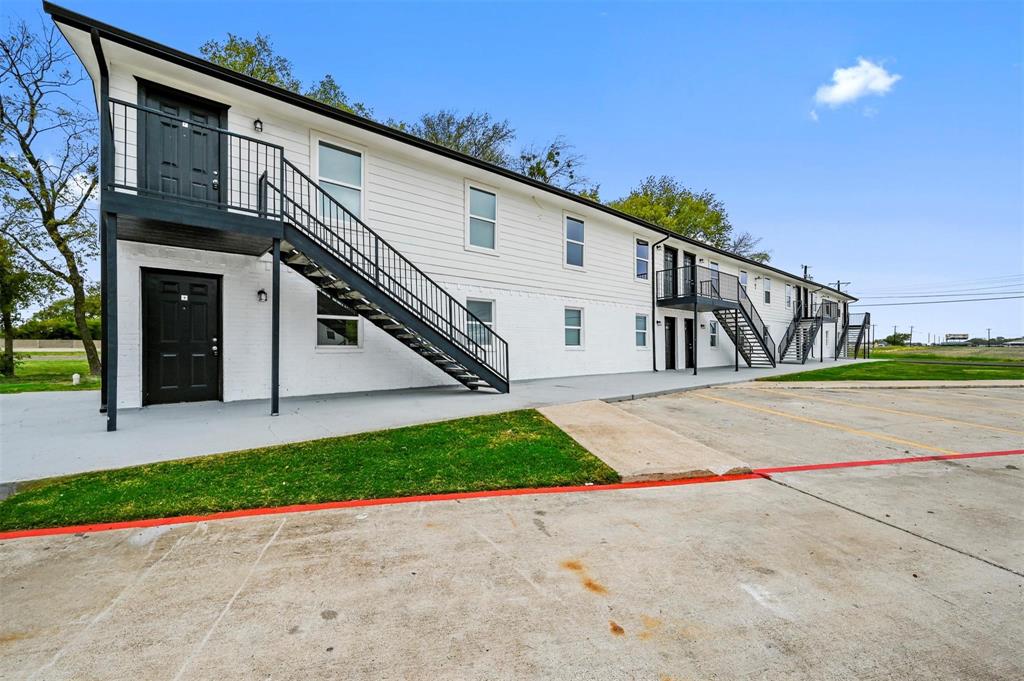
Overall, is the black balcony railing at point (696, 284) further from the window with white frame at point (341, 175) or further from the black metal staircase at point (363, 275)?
the window with white frame at point (341, 175)

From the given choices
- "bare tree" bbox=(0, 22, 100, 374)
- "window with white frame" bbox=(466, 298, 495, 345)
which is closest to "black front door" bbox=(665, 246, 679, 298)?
"window with white frame" bbox=(466, 298, 495, 345)

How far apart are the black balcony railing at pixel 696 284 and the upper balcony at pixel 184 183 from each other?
46.6 ft

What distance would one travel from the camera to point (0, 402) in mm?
7816

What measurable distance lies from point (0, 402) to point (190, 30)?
667 inches

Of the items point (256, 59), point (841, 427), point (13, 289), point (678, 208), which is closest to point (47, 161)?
point (13, 289)

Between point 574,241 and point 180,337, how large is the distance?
1086cm

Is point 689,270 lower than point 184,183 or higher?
higher

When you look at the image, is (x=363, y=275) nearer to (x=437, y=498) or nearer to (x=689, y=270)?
(x=437, y=498)

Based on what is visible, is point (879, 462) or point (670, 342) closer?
point (879, 462)

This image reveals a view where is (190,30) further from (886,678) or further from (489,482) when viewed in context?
(886,678)

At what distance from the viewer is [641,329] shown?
53.9ft

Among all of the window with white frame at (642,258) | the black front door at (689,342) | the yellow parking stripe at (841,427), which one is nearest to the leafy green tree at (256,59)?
the window with white frame at (642,258)

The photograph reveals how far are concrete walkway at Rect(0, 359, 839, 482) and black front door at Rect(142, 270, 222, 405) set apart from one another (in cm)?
37

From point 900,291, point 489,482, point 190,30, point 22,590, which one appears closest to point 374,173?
point 489,482
